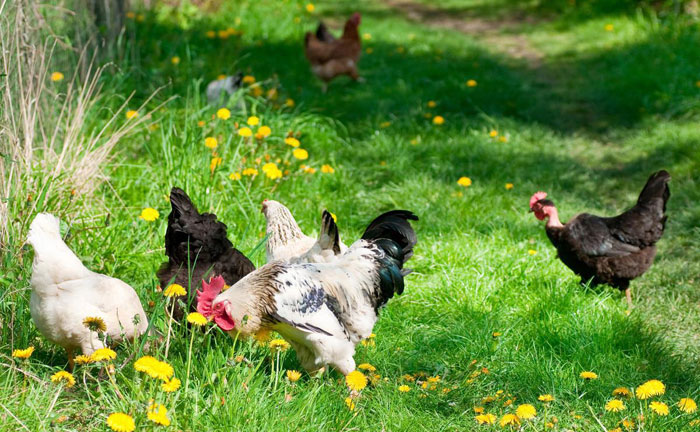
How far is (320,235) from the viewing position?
12.9 feet

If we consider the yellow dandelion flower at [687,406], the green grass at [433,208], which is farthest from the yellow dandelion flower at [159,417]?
the yellow dandelion flower at [687,406]

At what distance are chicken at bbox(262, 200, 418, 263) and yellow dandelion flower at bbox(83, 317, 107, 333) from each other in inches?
44.4

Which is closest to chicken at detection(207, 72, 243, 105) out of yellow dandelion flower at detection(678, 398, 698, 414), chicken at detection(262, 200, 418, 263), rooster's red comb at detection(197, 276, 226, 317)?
chicken at detection(262, 200, 418, 263)

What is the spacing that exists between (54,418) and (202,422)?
1.94 ft

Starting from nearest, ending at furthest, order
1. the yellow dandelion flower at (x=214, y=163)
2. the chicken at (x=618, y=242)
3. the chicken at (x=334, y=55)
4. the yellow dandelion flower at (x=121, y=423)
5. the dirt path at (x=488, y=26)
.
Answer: the yellow dandelion flower at (x=121, y=423), the chicken at (x=618, y=242), the yellow dandelion flower at (x=214, y=163), the chicken at (x=334, y=55), the dirt path at (x=488, y=26)

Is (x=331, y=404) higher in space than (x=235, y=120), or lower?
lower

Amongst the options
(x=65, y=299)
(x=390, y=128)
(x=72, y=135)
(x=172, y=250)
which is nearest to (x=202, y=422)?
(x=65, y=299)

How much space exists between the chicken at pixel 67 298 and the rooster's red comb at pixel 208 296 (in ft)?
0.90

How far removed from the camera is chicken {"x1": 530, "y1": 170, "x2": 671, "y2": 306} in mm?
4754

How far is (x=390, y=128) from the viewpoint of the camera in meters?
7.65

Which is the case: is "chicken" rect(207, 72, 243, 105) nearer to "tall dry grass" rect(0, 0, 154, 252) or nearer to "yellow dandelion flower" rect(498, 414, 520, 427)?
"tall dry grass" rect(0, 0, 154, 252)

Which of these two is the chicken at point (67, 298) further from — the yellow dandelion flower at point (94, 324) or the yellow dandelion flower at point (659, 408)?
the yellow dandelion flower at point (659, 408)

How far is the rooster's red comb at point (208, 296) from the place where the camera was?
3303 mm

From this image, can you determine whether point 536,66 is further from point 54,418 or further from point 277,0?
point 54,418
